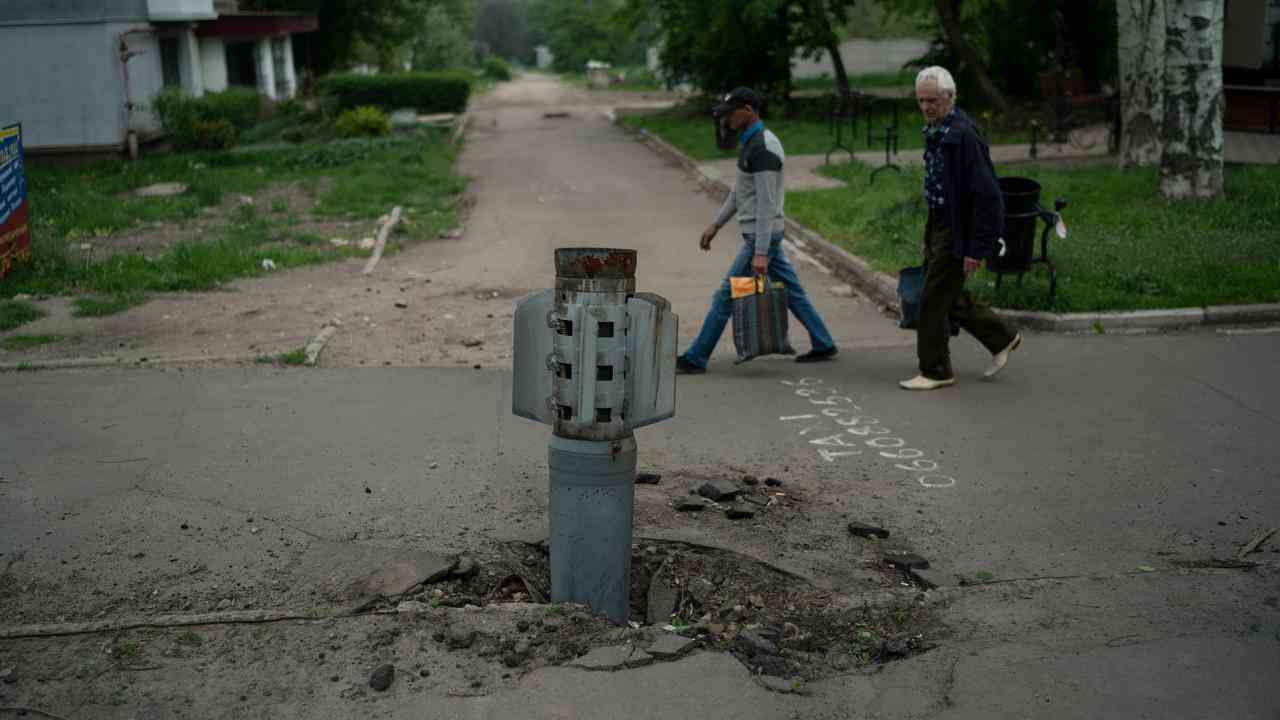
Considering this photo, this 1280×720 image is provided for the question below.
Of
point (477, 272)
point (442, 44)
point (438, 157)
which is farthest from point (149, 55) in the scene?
point (442, 44)

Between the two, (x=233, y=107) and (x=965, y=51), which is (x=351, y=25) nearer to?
(x=233, y=107)

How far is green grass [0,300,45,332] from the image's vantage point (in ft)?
35.1

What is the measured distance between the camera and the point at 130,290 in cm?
1208

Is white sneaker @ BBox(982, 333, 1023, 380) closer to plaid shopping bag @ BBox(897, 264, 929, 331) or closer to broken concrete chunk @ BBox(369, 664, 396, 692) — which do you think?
plaid shopping bag @ BBox(897, 264, 929, 331)

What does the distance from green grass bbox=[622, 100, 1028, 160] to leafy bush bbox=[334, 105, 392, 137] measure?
6185 mm

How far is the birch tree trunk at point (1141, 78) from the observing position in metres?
16.9

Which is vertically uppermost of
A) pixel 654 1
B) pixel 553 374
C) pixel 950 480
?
pixel 654 1

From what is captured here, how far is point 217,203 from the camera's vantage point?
1858 centimetres

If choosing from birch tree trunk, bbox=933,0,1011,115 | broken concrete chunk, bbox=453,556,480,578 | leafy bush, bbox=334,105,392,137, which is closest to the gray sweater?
broken concrete chunk, bbox=453,556,480,578

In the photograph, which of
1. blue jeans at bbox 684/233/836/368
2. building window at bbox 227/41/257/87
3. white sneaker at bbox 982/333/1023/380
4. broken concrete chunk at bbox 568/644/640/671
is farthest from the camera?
building window at bbox 227/41/257/87

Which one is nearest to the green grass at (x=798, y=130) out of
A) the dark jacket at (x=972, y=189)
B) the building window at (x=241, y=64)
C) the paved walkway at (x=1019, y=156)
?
the paved walkway at (x=1019, y=156)

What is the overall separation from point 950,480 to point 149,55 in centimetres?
2315

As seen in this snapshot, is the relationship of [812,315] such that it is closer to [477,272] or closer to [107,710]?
[477,272]

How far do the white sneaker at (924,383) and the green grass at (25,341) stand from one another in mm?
6457
